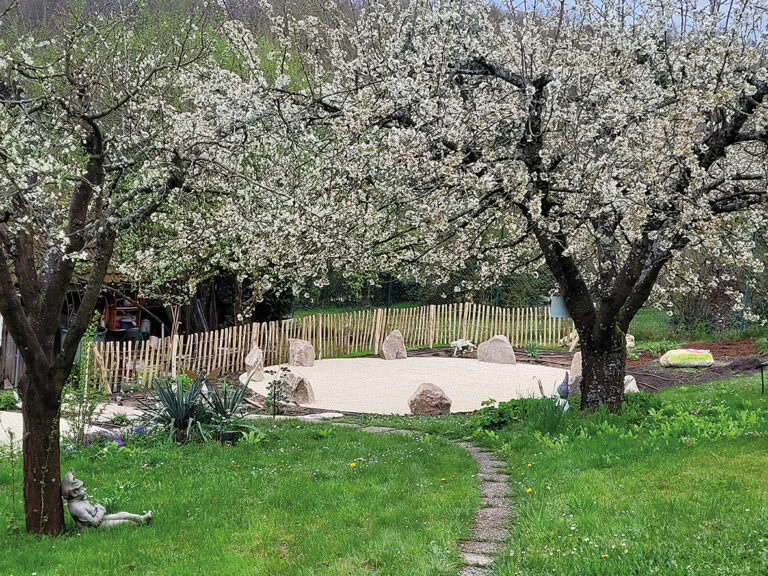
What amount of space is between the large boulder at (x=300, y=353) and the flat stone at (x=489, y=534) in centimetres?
1147

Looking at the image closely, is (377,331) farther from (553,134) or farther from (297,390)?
(553,134)

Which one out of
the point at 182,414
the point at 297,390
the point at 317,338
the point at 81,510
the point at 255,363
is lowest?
the point at 81,510

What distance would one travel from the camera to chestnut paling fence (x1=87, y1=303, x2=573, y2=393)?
42.0 ft

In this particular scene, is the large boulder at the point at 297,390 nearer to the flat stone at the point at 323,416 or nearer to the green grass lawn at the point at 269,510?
the flat stone at the point at 323,416

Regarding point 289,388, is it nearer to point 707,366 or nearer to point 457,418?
point 457,418

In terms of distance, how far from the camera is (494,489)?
5.48m

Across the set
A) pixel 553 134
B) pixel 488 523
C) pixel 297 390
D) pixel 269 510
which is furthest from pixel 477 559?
pixel 297 390

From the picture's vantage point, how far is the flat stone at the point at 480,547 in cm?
410

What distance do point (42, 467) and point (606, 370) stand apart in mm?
5808

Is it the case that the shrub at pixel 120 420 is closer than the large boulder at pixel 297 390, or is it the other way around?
the shrub at pixel 120 420

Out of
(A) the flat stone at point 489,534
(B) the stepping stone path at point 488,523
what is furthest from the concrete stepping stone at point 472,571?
(A) the flat stone at point 489,534

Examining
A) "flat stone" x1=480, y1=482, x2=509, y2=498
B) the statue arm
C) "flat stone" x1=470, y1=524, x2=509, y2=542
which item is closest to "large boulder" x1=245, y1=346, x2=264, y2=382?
"flat stone" x1=480, y1=482, x2=509, y2=498

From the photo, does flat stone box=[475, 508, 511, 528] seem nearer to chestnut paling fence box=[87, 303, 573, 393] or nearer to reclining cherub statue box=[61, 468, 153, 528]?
reclining cherub statue box=[61, 468, 153, 528]

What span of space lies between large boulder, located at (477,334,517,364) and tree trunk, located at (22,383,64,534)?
13988mm
